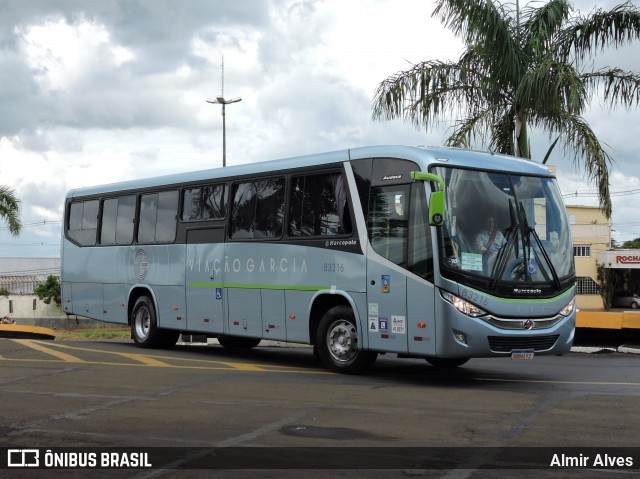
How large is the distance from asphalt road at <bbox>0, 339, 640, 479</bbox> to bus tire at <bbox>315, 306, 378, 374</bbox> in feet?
0.87

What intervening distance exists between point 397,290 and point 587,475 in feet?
19.1

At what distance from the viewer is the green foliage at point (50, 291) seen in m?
50.9

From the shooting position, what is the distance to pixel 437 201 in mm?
12008

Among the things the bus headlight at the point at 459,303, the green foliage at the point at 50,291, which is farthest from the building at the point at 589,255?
the bus headlight at the point at 459,303

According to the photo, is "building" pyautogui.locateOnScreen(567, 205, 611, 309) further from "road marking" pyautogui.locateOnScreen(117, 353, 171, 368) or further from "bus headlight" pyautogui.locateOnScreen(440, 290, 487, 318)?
"bus headlight" pyautogui.locateOnScreen(440, 290, 487, 318)

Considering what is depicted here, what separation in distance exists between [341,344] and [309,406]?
3326mm

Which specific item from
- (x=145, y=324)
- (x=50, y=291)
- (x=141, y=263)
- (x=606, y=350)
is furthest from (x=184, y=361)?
(x=50, y=291)

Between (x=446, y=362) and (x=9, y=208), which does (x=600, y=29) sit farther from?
(x=9, y=208)

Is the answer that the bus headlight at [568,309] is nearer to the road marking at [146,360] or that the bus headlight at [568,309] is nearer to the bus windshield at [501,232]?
the bus windshield at [501,232]

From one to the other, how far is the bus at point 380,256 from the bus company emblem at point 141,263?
1071 mm

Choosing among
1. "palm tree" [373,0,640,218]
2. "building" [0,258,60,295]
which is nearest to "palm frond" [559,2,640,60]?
"palm tree" [373,0,640,218]

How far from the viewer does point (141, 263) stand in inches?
736

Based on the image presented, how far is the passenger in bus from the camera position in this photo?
40.6 ft

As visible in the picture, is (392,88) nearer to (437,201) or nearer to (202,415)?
(437,201)
